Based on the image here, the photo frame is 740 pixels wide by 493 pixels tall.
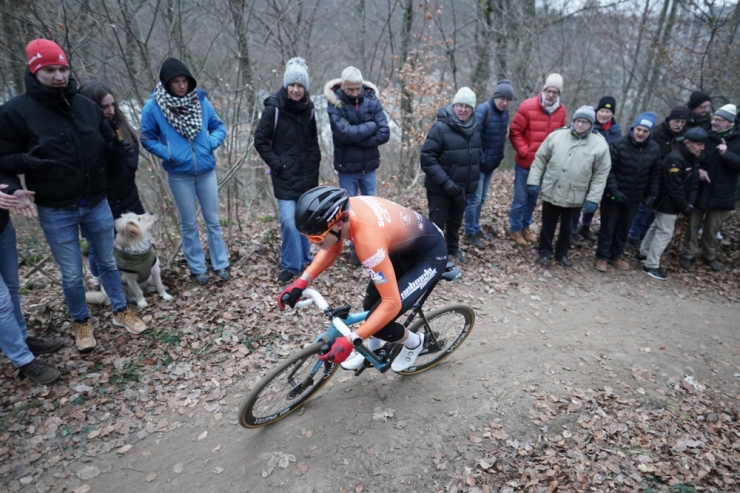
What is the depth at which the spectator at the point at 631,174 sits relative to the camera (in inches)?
250

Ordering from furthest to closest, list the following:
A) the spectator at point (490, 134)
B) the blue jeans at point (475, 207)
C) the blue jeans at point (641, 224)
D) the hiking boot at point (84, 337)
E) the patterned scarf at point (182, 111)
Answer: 1. the blue jeans at point (641, 224)
2. the blue jeans at point (475, 207)
3. the spectator at point (490, 134)
4. the patterned scarf at point (182, 111)
5. the hiking boot at point (84, 337)

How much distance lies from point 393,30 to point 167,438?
11264 mm

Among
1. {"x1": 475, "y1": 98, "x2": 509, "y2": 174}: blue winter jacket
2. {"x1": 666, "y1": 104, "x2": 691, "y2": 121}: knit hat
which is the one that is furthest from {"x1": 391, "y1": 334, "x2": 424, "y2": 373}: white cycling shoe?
{"x1": 666, "y1": 104, "x2": 691, "y2": 121}: knit hat

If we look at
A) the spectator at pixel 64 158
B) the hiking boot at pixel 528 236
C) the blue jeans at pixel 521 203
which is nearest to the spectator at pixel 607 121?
the blue jeans at pixel 521 203

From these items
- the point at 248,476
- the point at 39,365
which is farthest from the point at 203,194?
the point at 248,476

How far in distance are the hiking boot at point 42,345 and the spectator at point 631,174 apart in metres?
8.00

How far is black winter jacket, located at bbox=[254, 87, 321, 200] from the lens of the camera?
5324mm

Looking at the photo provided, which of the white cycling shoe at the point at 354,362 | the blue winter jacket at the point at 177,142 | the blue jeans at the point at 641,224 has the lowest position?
the white cycling shoe at the point at 354,362

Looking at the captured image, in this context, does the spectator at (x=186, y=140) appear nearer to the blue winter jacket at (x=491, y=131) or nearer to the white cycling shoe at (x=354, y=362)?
the white cycling shoe at (x=354, y=362)

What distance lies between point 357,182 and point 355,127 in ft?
2.92

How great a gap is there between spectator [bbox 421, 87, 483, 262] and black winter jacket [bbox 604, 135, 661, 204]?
2.26 meters

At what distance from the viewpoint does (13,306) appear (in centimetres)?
386

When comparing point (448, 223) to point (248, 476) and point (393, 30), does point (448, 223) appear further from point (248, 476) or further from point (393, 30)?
point (393, 30)

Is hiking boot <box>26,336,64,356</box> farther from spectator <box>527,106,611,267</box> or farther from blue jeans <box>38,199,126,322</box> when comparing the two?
spectator <box>527,106,611,267</box>
